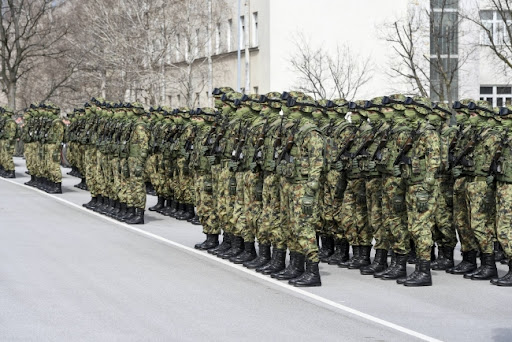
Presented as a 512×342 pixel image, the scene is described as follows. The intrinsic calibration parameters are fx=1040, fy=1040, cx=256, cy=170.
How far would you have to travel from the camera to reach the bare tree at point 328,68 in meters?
41.0

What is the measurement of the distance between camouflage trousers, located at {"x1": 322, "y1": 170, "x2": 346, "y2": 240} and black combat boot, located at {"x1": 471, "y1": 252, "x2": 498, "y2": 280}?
2.05 meters

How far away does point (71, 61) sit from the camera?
5575cm

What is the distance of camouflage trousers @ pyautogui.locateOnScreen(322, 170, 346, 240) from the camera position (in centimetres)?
1441

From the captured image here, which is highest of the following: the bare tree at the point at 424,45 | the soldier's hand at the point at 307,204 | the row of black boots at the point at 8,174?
the bare tree at the point at 424,45

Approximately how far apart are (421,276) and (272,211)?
2.01 m

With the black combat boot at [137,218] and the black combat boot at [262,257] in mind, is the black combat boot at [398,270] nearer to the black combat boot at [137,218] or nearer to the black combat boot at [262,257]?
the black combat boot at [262,257]

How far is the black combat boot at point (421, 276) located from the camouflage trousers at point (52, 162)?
1492cm

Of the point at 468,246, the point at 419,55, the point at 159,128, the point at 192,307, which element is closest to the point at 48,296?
the point at 192,307

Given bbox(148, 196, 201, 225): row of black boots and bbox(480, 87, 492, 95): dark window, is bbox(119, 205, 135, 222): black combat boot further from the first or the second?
bbox(480, 87, 492, 95): dark window

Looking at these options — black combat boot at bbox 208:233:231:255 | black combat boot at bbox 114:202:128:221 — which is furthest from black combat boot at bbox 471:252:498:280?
black combat boot at bbox 114:202:128:221

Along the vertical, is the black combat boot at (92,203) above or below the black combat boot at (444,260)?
above

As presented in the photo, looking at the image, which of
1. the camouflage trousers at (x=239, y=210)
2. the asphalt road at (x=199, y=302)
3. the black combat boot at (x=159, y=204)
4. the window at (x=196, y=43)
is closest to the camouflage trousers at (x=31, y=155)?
the black combat boot at (x=159, y=204)

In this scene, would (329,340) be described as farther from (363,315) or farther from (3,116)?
(3,116)

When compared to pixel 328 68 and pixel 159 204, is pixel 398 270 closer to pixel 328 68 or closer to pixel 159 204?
pixel 159 204
